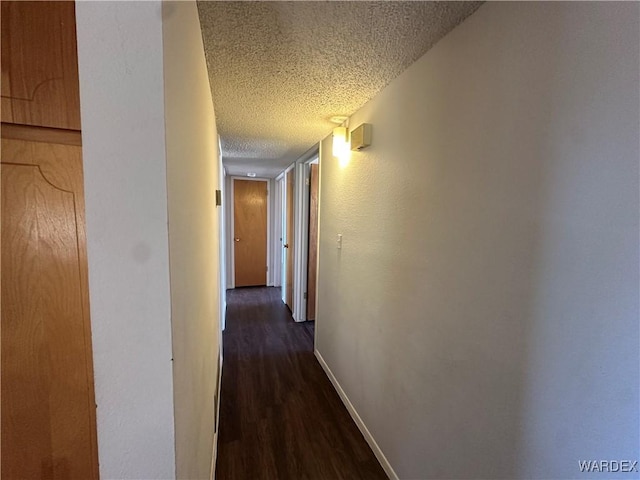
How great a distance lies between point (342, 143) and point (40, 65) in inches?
67.8

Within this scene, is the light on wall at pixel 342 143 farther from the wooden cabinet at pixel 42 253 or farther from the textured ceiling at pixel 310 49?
the wooden cabinet at pixel 42 253

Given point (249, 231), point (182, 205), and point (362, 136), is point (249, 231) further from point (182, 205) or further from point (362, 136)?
point (182, 205)

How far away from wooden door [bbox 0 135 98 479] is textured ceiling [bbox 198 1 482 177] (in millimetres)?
763

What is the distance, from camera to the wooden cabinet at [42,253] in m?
0.59

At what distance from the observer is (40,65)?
1.97 ft

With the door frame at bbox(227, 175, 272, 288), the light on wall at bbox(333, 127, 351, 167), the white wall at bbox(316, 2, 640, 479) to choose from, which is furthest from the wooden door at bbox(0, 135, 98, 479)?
the door frame at bbox(227, 175, 272, 288)

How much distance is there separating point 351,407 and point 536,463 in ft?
4.65

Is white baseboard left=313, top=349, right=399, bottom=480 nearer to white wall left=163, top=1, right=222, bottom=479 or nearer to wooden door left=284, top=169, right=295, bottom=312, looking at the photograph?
white wall left=163, top=1, right=222, bottom=479

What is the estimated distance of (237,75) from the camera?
143 cm

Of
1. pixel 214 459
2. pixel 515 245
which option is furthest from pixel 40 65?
pixel 214 459

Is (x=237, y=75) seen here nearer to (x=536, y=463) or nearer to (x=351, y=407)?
(x=536, y=463)

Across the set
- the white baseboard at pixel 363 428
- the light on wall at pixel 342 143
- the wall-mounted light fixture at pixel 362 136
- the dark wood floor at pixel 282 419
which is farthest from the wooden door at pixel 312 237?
the wall-mounted light fixture at pixel 362 136

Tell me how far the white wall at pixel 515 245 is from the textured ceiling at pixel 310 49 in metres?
0.12

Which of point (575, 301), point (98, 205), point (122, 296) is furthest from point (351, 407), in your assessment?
point (98, 205)
